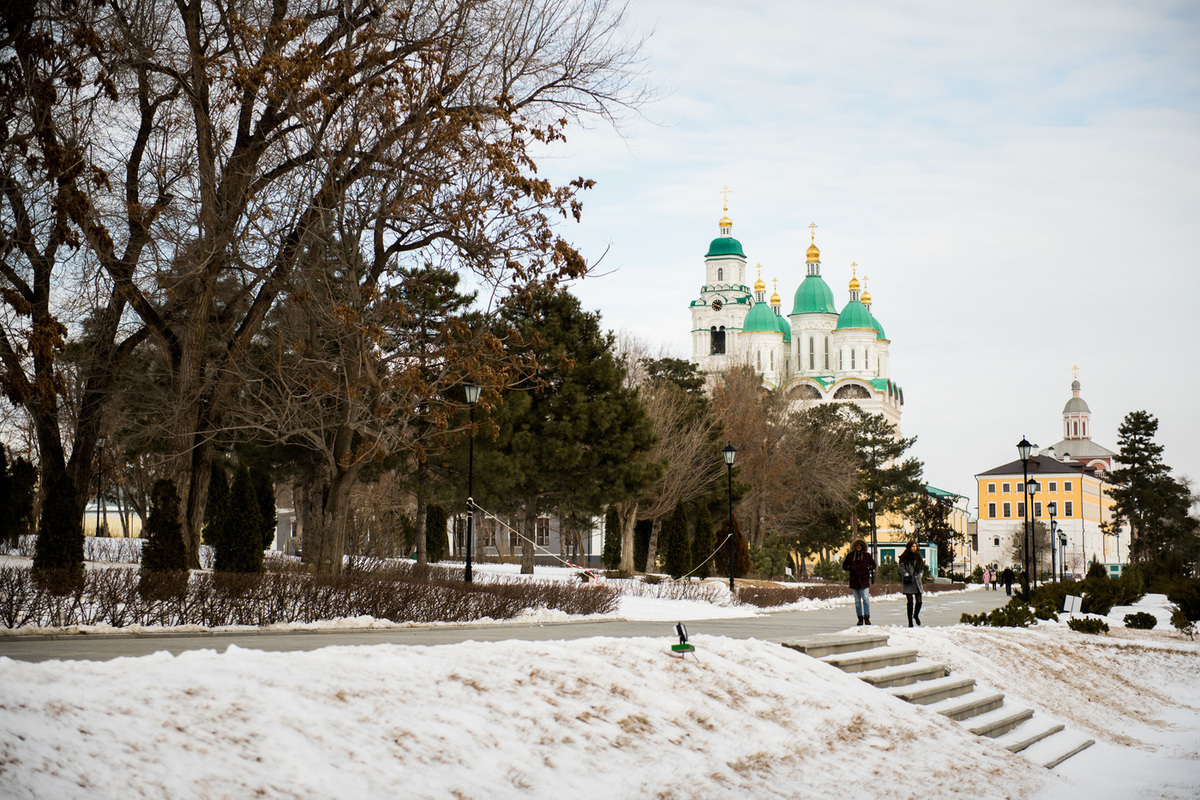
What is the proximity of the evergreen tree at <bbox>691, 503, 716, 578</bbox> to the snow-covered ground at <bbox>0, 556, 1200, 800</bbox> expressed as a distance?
22.9 meters

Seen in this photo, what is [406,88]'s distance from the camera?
18375mm

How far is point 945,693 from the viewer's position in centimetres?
1183

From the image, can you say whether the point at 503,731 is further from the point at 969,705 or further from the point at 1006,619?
the point at 1006,619

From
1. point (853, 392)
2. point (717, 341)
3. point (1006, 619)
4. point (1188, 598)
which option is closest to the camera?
point (1006, 619)

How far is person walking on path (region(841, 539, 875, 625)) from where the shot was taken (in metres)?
17.2

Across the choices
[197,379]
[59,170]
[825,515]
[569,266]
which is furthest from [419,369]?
[825,515]

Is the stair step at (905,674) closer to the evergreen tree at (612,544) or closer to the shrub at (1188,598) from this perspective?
the shrub at (1188,598)

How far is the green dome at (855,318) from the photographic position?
370 ft

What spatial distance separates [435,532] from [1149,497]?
172ft

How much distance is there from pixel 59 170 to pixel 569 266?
8.27 meters

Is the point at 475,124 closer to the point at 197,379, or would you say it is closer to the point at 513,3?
the point at 513,3

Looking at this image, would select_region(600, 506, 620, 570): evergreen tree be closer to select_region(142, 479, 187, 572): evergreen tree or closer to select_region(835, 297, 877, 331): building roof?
select_region(142, 479, 187, 572): evergreen tree

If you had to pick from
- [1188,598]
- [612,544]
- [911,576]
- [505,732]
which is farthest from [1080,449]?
[505,732]

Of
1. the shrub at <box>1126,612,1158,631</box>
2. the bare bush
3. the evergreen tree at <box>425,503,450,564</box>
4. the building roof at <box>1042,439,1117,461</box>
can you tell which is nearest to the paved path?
the bare bush
